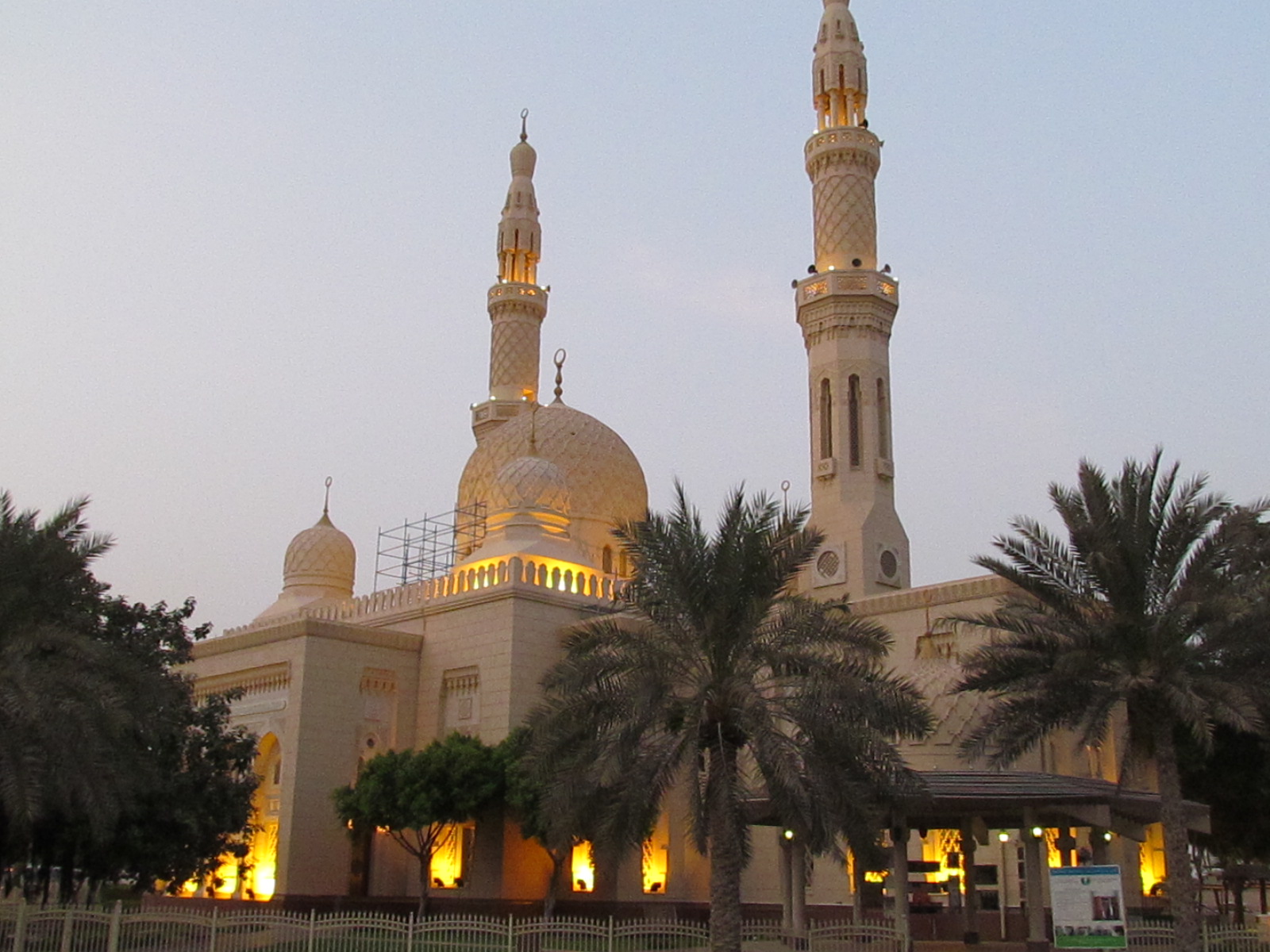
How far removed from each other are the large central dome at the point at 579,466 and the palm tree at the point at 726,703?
1582 cm

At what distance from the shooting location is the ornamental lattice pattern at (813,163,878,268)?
103 ft

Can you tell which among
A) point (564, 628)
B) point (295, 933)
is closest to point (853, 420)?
point (564, 628)

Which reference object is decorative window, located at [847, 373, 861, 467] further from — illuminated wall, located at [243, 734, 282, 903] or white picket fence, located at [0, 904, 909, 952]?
white picket fence, located at [0, 904, 909, 952]

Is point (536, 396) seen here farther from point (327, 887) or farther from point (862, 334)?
point (327, 887)

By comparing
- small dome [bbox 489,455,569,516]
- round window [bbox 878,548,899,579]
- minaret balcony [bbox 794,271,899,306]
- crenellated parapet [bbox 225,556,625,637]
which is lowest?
crenellated parapet [bbox 225,556,625,637]

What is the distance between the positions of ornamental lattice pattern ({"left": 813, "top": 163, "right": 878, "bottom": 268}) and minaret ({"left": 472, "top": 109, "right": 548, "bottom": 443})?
963cm

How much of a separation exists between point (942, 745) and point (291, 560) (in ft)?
59.4

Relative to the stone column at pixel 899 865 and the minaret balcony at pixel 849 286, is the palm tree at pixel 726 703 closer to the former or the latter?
the stone column at pixel 899 865

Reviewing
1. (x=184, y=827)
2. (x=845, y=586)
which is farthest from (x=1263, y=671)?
(x=184, y=827)

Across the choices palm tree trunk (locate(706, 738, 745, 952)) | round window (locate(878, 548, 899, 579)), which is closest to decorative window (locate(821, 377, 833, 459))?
round window (locate(878, 548, 899, 579))

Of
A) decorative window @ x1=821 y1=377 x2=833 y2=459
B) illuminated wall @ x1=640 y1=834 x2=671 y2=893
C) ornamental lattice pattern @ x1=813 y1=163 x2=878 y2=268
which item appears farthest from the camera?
ornamental lattice pattern @ x1=813 y1=163 x2=878 y2=268

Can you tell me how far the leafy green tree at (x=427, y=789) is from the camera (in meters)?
22.9

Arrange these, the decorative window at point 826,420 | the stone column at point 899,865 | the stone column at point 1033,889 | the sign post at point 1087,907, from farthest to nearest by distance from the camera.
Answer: the decorative window at point 826,420, the stone column at point 1033,889, the stone column at point 899,865, the sign post at point 1087,907

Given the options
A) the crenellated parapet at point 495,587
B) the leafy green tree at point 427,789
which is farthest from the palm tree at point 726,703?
the crenellated parapet at point 495,587
